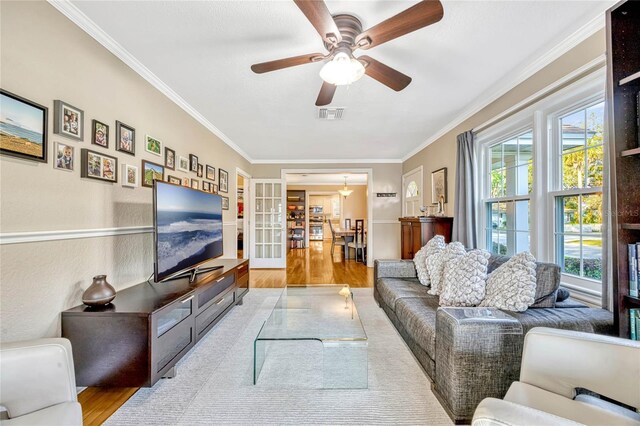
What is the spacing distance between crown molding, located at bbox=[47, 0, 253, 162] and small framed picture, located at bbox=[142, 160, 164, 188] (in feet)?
2.50

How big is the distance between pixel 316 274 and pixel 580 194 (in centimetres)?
419

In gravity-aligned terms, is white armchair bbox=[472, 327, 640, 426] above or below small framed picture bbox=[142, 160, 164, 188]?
below

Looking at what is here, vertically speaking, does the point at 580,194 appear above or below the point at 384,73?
below

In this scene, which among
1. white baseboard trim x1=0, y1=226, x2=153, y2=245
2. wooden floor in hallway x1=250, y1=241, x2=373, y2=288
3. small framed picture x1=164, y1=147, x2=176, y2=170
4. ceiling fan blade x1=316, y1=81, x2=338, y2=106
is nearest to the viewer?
white baseboard trim x1=0, y1=226, x2=153, y2=245

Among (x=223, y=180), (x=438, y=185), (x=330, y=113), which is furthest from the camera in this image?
(x=223, y=180)

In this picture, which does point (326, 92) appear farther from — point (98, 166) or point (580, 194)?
point (580, 194)

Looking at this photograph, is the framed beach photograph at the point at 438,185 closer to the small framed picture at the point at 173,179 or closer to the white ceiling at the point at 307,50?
the white ceiling at the point at 307,50

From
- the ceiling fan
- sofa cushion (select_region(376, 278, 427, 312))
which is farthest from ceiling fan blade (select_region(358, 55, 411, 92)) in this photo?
sofa cushion (select_region(376, 278, 427, 312))

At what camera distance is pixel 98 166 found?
1.96 meters

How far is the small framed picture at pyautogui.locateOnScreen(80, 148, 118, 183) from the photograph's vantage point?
6.06ft

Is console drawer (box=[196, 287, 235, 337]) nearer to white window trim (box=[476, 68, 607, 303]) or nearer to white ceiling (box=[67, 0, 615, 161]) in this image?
white ceiling (box=[67, 0, 615, 161])

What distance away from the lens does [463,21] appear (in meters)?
1.77

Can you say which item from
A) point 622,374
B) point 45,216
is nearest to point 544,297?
point 622,374

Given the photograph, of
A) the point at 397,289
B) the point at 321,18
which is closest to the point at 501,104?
the point at 397,289
